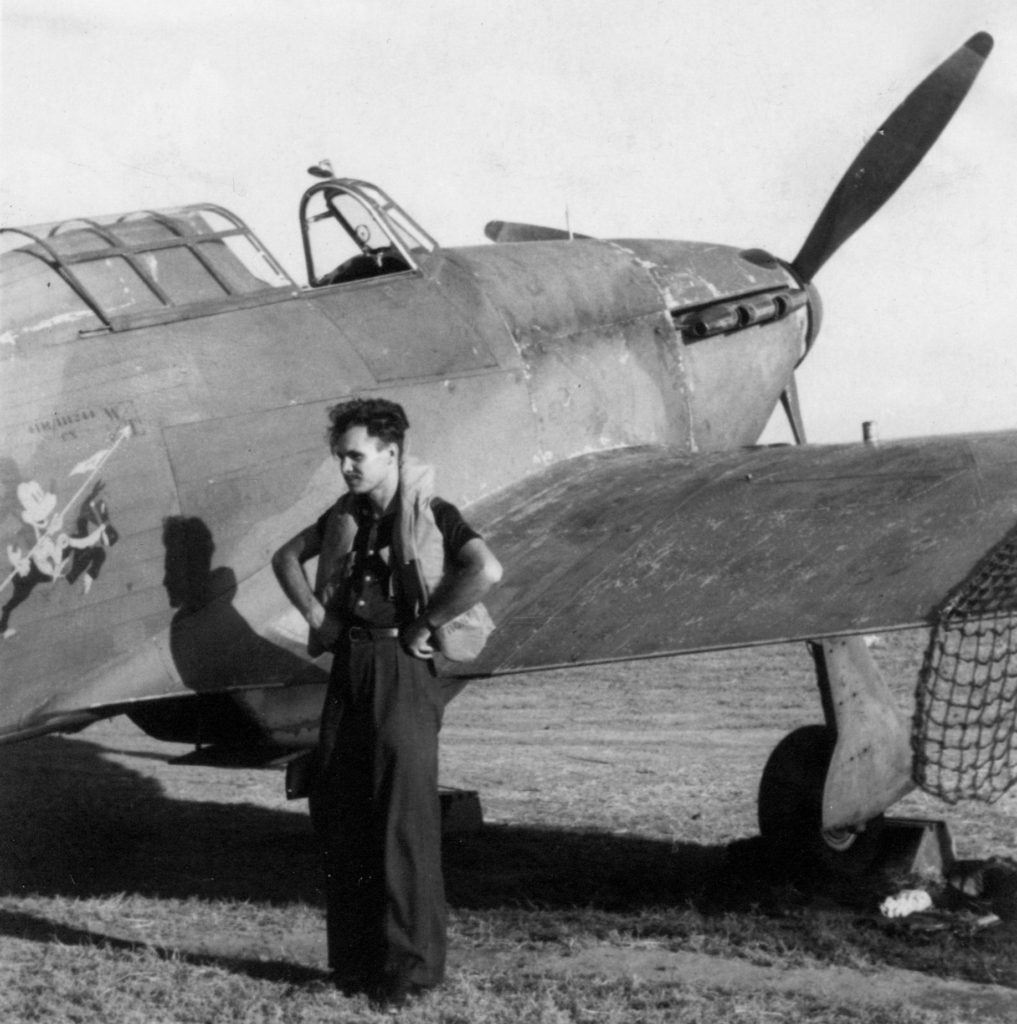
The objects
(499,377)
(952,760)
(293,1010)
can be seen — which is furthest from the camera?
(952,760)

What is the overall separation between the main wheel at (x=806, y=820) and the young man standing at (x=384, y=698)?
2327mm

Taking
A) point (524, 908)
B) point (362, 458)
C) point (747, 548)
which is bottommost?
point (524, 908)

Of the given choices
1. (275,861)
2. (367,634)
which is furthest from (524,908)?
(367,634)

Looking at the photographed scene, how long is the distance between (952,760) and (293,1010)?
5.74m

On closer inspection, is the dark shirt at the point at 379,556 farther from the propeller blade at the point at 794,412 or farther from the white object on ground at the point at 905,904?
the propeller blade at the point at 794,412

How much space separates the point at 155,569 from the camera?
19.0 feet

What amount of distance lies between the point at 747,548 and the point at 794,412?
4532 millimetres

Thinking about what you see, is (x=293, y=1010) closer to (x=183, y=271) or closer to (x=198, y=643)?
(x=198, y=643)

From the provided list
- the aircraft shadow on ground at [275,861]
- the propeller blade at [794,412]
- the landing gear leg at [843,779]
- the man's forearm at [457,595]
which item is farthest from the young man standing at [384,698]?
the propeller blade at [794,412]

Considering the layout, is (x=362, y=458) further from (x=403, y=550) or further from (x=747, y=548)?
(x=747, y=548)

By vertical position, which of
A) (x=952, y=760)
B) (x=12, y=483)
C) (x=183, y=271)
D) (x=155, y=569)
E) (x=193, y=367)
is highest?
(x=183, y=271)

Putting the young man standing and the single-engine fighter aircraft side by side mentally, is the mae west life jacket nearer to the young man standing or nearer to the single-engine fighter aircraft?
the young man standing

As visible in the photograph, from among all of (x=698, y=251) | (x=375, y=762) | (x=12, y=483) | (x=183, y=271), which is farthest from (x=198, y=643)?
(x=698, y=251)

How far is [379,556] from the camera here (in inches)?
192
